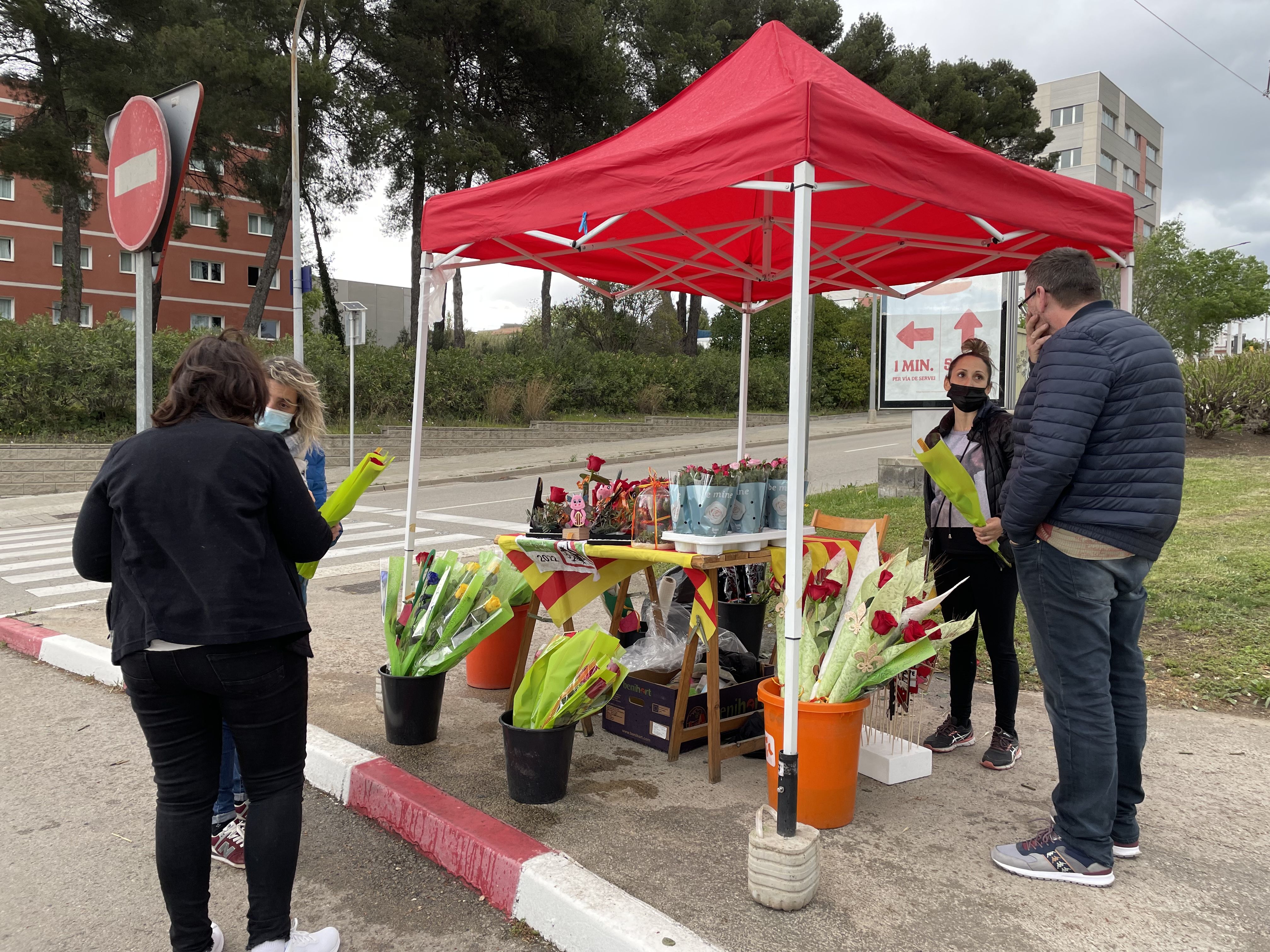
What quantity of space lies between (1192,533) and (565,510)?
7.13m

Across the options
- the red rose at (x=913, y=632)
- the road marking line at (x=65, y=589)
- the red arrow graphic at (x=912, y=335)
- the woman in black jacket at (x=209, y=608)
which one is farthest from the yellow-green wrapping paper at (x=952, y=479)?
the road marking line at (x=65, y=589)

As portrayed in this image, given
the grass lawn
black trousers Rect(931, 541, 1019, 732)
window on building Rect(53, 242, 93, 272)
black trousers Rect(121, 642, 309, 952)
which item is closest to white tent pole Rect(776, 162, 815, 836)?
black trousers Rect(931, 541, 1019, 732)

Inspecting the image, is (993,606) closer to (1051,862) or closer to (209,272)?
(1051,862)

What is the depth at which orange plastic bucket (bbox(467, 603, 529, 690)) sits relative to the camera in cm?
498

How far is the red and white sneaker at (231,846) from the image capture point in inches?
126

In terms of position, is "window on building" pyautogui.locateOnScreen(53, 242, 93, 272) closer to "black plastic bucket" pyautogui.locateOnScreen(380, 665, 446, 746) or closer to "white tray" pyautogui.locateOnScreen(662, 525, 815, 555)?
"black plastic bucket" pyautogui.locateOnScreen(380, 665, 446, 746)

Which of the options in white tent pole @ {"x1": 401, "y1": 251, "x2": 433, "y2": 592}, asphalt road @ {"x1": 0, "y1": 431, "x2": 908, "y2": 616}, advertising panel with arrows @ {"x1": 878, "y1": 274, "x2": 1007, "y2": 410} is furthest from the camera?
advertising panel with arrows @ {"x1": 878, "y1": 274, "x2": 1007, "y2": 410}

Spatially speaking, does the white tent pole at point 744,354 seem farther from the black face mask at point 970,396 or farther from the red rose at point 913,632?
the red rose at point 913,632

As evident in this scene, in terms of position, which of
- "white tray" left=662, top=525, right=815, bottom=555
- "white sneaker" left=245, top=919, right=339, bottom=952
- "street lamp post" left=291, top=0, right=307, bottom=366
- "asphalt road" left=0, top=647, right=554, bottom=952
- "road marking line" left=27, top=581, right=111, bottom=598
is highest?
"street lamp post" left=291, top=0, right=307, bottom=366

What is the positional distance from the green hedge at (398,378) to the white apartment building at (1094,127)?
4330 centimetres

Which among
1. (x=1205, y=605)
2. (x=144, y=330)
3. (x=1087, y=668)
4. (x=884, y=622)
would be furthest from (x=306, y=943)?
(x=1205, y=605)

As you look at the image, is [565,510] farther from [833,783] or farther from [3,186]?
[3,186]

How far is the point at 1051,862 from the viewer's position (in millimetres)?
2943

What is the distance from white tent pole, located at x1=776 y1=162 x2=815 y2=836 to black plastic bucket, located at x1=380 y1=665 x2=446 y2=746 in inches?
68.1
